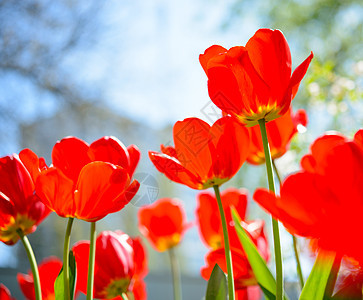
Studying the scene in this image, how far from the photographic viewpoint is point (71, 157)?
0.68 feet

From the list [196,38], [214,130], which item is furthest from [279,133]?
[196,38]

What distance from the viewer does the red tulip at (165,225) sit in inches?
14.6

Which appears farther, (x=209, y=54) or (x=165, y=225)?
(x=165, y=225)

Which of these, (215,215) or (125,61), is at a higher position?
(125,61)

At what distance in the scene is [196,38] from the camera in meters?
2.96

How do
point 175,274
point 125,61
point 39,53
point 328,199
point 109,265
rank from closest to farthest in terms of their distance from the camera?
point 328,199, point 109,265, point 175,274, point 39,53, point 125,61

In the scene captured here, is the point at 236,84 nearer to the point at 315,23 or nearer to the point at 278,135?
the point at 278,135

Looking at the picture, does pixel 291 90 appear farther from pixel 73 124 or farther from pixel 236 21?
pixel 73 124

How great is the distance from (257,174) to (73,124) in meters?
1.19

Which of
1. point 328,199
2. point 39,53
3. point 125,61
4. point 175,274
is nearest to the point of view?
point 328,199

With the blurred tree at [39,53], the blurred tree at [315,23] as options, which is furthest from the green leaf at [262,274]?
the blurred tree at [39,53]

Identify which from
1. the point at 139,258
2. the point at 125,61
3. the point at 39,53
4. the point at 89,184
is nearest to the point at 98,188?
the point at 89,184

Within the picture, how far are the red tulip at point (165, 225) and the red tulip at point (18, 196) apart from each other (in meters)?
0.16

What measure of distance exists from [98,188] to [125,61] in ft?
9.18
